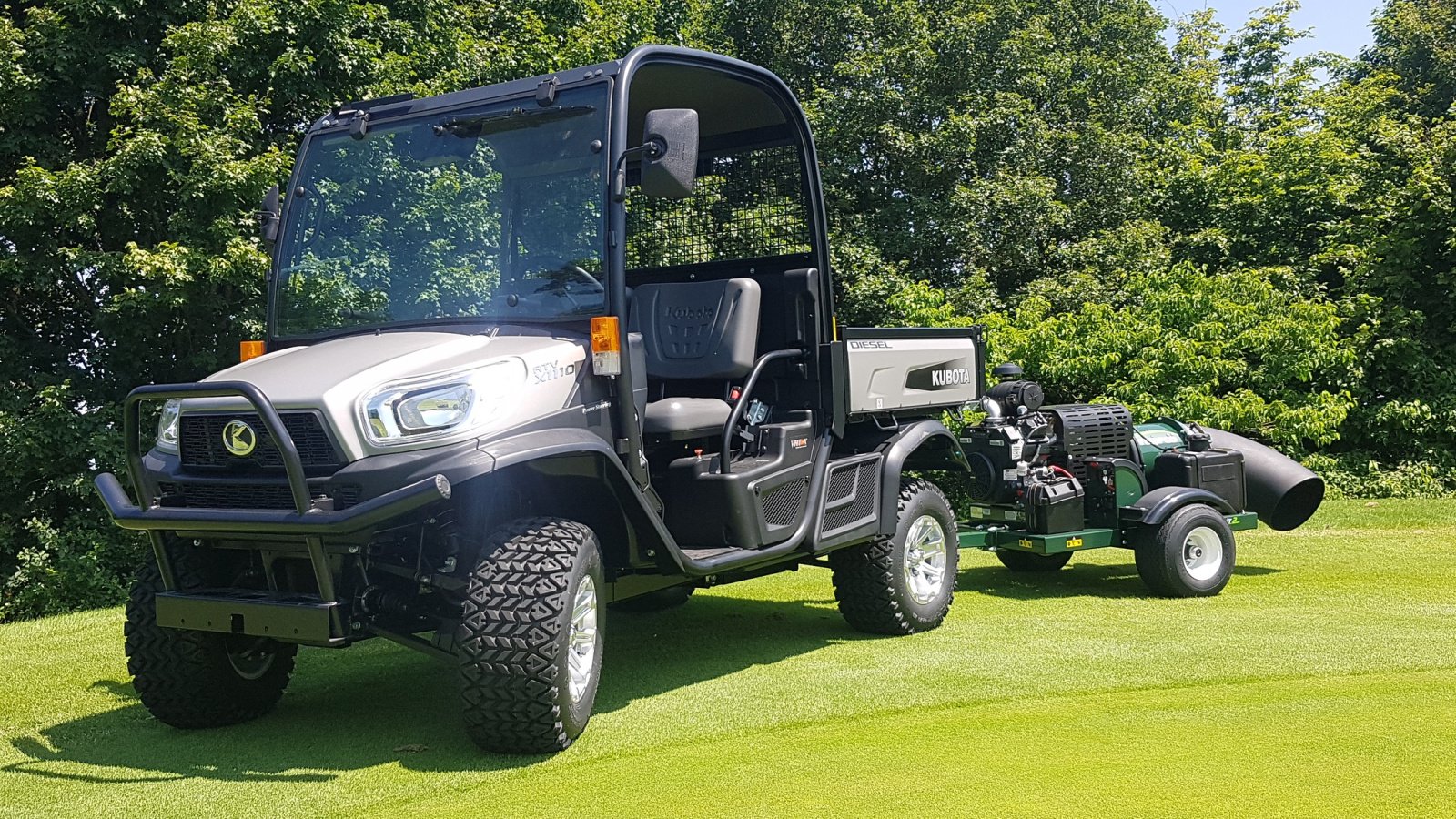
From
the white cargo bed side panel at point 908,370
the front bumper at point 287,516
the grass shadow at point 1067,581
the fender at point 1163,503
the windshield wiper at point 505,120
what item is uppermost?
the windshield wiper at point 505,120

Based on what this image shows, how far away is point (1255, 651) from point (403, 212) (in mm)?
4431

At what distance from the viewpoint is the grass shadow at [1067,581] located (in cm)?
830

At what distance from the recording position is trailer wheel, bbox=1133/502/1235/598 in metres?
7.86

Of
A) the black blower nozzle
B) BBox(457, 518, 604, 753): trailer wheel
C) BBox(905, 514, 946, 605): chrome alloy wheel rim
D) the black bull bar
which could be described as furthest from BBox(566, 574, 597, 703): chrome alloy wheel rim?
the black blower nozzle

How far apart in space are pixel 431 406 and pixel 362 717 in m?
1.65

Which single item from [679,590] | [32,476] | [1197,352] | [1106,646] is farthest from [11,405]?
[1197,352]

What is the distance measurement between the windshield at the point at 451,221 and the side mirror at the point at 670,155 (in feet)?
1.25

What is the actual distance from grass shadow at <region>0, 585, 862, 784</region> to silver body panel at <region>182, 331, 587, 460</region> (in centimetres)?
119

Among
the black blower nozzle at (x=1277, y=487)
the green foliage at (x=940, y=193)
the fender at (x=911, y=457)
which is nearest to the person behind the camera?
the fender at (x=911, y=457)

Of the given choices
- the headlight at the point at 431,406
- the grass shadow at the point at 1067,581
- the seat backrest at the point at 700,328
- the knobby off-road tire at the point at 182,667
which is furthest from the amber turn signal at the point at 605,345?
the grass shadow at the point at 1067,581

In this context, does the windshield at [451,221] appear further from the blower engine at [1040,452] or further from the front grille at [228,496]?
the blower engine at [1040,452]

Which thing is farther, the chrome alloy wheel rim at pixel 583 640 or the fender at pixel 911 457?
the fender at pixel 911 457

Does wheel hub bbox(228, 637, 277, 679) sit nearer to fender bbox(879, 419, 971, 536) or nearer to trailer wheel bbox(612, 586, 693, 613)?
trailer wheel bbox(612, 586, 693, 613)

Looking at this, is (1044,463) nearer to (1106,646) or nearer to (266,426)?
(1106,646)
